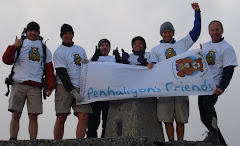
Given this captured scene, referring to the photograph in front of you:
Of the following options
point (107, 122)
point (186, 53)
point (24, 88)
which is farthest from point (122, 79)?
point (24, 88)

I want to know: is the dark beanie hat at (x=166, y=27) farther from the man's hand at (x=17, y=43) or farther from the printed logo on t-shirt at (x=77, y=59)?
the man's hand at (x=17, y=43)

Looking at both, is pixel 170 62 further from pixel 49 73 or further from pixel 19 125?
pixel 19 125

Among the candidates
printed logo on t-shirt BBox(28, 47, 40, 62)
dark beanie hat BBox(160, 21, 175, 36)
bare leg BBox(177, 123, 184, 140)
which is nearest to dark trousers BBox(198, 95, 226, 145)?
bare leg BBox(177, 123, 184, 140)

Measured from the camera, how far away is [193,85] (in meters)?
5.99

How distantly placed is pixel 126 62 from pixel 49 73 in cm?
160

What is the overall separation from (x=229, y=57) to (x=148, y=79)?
159 centimetres

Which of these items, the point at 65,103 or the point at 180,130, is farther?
the point at 65,103

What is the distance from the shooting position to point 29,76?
581cm

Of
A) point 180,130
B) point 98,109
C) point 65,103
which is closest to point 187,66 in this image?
point 180,130

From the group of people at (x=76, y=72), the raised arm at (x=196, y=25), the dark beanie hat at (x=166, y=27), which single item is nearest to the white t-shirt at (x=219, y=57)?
the group of people at (x=76, y=72)

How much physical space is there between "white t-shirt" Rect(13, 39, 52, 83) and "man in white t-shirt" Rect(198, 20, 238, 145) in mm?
3147

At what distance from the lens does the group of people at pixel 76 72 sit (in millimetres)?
5727

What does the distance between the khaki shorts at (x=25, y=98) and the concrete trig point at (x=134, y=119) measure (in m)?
1.51

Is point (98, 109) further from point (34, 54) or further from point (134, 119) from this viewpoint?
point (34, 54)
